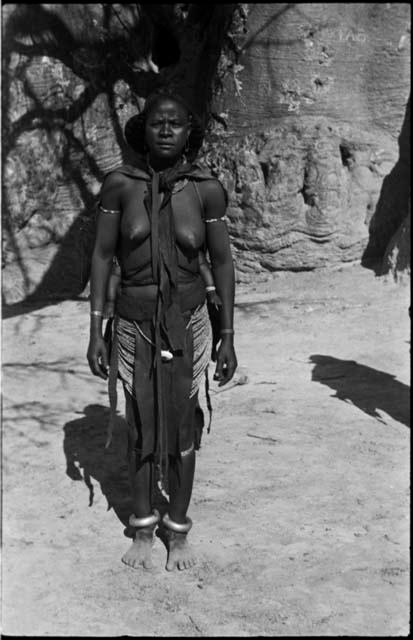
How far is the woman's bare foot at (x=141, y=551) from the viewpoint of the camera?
4.32m

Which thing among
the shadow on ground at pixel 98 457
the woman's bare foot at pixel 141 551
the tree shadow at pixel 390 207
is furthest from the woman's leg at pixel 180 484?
the tree shadow at pixel 390 207

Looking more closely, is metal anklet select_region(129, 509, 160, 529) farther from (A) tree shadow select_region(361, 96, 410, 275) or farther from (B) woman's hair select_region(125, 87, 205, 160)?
(A) tree shadow select_region(361, 96, 410, 275)

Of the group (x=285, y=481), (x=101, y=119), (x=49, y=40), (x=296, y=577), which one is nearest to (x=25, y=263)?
(x=101, y=119)

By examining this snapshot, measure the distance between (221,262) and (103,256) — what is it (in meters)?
0.52

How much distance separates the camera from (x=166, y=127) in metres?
4.02

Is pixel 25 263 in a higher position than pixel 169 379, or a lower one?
lower

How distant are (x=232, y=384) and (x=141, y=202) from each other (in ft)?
9.55

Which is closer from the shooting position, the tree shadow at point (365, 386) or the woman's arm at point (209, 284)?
the woman's arm at point (209, 284)

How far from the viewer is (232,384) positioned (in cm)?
678

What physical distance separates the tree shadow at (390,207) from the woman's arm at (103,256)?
5679mm

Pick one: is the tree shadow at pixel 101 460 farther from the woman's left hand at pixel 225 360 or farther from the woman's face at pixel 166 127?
the woman's face at pixel 166 127

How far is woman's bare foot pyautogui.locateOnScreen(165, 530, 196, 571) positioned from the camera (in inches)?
168

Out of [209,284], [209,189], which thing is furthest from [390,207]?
[209,189]

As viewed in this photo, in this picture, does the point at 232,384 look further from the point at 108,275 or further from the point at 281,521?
the point at 108,275
